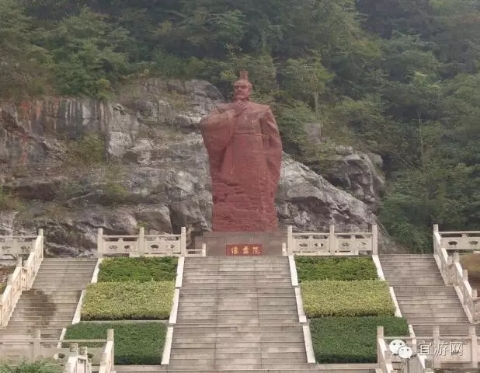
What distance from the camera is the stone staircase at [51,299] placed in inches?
874

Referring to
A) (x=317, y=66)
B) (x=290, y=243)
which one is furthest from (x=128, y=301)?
(x=317, y=66)

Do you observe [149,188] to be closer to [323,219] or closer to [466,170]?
[323,219]

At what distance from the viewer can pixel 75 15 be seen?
4631cm

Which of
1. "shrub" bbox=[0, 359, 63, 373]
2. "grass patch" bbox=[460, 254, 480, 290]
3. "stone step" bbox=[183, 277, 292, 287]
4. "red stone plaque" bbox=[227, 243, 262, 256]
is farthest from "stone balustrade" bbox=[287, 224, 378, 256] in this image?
"shrub" bbox=[0, 359, 63, 373]

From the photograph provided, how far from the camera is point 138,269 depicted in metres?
25.3

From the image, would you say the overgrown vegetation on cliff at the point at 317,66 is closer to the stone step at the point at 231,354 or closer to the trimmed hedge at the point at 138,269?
the trimmed hedge at the point at 138,269

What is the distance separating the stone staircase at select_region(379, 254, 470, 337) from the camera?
72.0ft

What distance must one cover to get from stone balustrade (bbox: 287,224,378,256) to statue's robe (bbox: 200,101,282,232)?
1.75m

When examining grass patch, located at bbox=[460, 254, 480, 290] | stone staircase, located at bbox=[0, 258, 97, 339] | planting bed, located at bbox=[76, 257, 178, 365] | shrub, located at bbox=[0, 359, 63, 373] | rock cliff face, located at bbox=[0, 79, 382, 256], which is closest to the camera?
shrub, located at bbox=[0, 359, 63, 373]

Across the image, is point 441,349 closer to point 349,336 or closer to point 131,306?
point 349,336

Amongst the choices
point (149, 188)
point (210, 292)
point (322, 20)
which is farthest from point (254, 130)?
point (322, 20)

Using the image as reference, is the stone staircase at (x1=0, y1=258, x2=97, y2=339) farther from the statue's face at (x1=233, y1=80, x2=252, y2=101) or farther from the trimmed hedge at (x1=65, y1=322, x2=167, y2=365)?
the statue's face at (x1=233, y1=80, x2=252, y2=101)

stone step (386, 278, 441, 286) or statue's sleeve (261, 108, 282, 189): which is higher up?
statue's sleeve (261, 108, 282, 189)

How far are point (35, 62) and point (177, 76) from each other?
6.32 metres
